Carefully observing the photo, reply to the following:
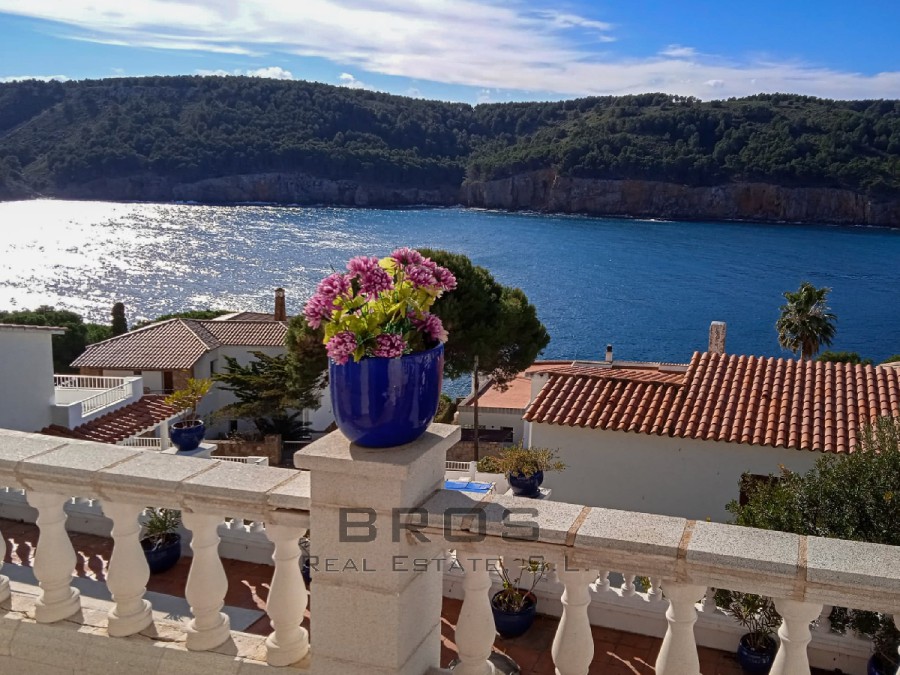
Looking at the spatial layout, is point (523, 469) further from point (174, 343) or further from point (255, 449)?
point (174, 343)

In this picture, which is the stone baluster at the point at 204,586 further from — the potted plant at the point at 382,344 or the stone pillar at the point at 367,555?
the potted plant at the point at 382,344

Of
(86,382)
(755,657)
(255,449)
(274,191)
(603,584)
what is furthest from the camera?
(274,191)

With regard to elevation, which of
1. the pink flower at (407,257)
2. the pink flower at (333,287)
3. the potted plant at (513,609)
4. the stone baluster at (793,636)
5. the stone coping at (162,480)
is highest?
the pink flower at (407,257)

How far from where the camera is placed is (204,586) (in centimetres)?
273

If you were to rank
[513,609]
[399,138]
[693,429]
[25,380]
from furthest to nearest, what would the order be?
[399,138], [25,380], [693,429], [513,609]

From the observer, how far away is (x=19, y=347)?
18.0 m

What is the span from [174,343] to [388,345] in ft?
121

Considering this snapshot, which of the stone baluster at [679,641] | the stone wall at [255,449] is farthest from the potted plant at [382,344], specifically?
the stone wall at [255,449]

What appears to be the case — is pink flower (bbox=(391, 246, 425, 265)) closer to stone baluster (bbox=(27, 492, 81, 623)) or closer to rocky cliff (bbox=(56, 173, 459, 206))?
stone baluster (bbox=(27, 492, 81, 623))

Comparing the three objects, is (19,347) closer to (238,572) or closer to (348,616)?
(238,572)

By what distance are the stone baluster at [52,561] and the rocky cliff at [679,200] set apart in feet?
435

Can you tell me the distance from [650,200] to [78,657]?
13607 centimetres

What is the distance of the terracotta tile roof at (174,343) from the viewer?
3494 cm

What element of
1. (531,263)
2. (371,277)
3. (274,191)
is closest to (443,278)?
(371,277)
